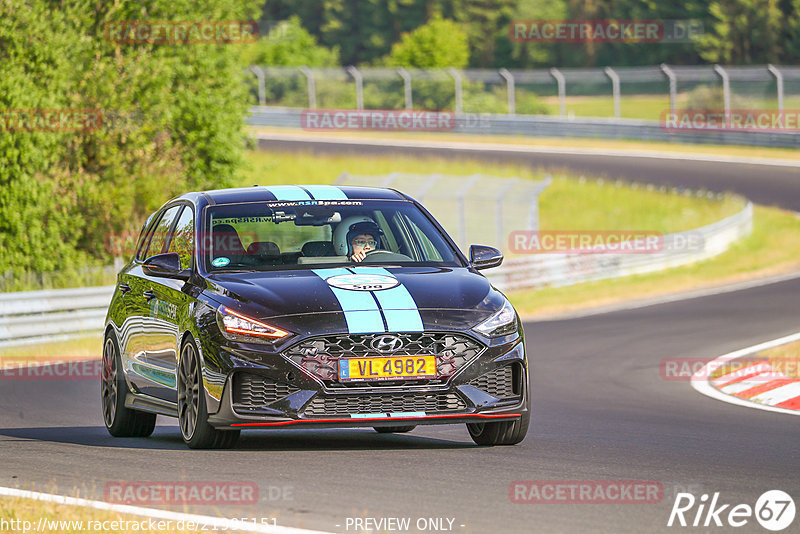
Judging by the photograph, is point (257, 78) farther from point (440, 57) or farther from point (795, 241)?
point (795, 241)

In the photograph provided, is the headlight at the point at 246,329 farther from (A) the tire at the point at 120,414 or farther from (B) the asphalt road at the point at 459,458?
(A) the tire at the point at 120,414

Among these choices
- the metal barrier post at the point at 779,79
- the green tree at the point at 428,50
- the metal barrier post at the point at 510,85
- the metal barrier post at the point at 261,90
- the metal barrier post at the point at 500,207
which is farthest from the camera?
the green tree at the point at 428,50

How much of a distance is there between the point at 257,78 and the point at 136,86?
3266 centimetres

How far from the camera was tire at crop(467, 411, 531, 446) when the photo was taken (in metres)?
8.90

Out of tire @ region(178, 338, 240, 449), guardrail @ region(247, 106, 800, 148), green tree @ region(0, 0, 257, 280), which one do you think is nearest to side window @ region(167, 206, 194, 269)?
tire @ region(178, 338, 240, 449)

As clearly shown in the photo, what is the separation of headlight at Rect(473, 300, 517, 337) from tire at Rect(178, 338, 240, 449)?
5.34ft

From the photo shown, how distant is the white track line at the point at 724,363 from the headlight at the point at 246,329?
18.1 feet

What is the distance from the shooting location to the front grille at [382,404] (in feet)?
26.9

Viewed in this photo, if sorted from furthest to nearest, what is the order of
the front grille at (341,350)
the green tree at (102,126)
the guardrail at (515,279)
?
the green tree at (102,126) → the guardrail at (515,279) → the front grille at (341,350)

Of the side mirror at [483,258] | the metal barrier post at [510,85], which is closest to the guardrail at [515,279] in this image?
the side mirror at [483,258]

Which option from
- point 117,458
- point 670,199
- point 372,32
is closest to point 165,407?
point 117,458

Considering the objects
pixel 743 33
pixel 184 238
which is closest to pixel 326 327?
pixel 184 238

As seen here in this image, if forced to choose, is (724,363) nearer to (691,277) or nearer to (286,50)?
(691,277)

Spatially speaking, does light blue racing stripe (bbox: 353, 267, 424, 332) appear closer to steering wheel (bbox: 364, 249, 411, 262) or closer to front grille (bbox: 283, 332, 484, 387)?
front grille (bbox: 283, 332, 484, 387)
